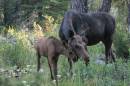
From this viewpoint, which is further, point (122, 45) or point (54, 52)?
point (122, 45)

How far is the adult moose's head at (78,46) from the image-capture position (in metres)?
6.99

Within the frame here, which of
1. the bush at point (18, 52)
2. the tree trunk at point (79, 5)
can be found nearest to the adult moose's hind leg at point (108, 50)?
the bush at point (18, 52)

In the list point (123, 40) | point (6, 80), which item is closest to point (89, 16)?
point (123, 40)

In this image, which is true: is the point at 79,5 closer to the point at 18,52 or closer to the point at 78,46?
the point at 18,52

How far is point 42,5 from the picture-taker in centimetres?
1925

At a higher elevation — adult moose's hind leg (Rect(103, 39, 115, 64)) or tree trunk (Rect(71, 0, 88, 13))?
tree trunk (Rect(71, 0, 88, 13))

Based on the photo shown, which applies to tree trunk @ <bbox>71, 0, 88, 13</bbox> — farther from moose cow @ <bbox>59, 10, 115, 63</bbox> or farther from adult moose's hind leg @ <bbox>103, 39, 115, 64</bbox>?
adult moose's hind leg @ <bbox>103, 39, 115, 64</bbox>

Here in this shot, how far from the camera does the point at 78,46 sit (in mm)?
7133

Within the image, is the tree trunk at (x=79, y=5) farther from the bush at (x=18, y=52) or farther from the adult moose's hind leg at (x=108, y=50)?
the adult moose's hind leg at (x=108, y=50)

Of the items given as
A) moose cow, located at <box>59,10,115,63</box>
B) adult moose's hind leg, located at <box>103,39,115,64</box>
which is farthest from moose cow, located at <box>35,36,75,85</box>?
adult moose's hind leg, located at <box>103,39,115,64</box>

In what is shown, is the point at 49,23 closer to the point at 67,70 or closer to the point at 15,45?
the point at 15,45

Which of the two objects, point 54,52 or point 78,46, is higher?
point 78,46

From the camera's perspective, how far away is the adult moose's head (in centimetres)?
699

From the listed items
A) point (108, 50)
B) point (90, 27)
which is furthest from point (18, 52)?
point (108, 50)
